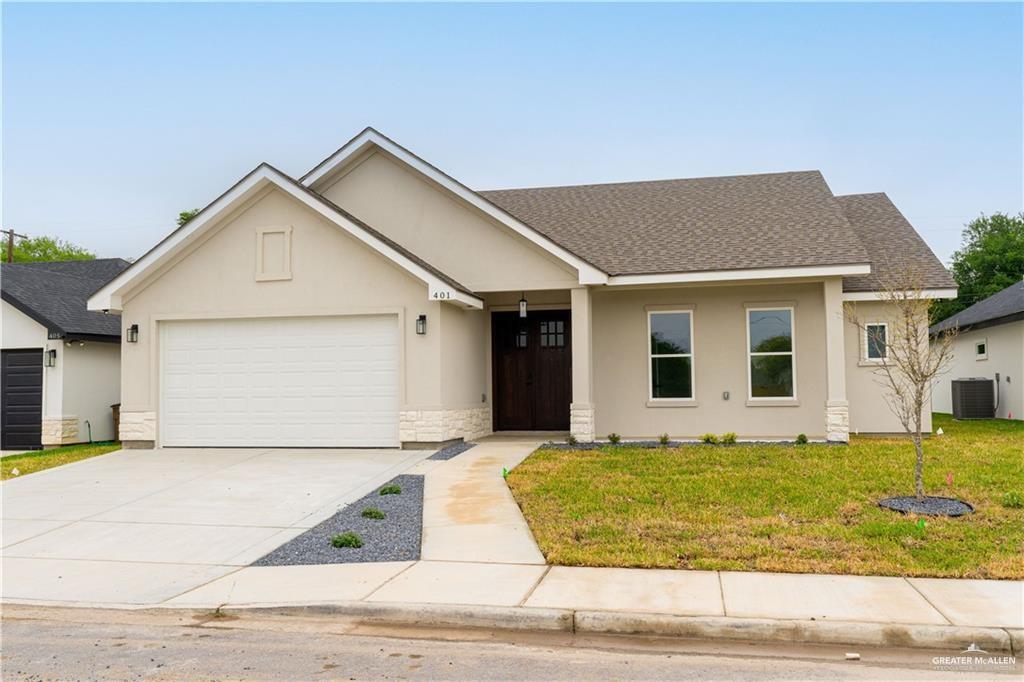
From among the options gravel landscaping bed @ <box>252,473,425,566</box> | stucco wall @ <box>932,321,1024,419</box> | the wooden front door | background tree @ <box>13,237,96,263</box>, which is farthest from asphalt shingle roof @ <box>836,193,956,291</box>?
background tree @ <box>13,237,96,263</box>

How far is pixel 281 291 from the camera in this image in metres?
14.8

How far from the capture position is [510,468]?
481 inches

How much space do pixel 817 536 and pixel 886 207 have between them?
13.9m

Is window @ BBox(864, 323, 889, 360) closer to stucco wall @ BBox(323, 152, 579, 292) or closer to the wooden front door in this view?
the wooden front door

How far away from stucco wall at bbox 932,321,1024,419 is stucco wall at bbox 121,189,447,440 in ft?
44.3

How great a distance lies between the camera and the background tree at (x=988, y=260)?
147 feet

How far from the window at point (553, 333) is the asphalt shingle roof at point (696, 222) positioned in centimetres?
178

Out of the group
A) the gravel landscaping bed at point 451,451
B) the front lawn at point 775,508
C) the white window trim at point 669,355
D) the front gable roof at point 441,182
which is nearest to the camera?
the front lawn at point 775,508

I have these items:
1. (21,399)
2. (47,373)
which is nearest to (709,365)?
(47,373)

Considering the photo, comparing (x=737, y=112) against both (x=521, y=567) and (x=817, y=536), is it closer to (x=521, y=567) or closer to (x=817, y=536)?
(x=817, y=536)

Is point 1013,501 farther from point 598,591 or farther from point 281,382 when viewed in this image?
point 281,382

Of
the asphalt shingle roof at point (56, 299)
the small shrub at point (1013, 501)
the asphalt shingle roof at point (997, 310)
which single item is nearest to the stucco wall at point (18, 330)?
the asphalt shingle roof at point (56, 299)

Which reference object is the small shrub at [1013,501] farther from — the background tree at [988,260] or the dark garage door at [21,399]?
the background tree at [988,260]

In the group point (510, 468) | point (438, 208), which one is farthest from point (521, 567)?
point (438, 208)
